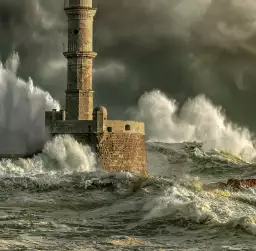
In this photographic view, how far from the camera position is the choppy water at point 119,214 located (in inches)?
964

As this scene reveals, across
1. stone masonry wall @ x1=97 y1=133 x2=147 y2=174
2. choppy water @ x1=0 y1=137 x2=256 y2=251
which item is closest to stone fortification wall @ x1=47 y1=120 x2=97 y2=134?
stone masonry wall @ x1=97 y1=133 x2=147 y2=174

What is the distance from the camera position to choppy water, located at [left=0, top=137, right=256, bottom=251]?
24489mm

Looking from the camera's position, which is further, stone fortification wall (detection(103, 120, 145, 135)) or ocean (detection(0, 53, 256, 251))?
stone fortification wall (detection(103, 120, 145, 135))

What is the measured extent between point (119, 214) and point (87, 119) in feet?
68.5

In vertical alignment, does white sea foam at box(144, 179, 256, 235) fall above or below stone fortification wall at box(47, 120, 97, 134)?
below

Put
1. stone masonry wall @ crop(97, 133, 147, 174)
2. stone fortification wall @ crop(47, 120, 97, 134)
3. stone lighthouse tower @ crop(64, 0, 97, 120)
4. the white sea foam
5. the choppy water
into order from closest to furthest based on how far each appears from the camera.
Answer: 1. the choppy water
2. the white sea foam
3. stone fortification wall @ crop(47, 120, 97, 134)
4. stone masonry wall @ crop(97, 133, 147, 174)
5. stone lighthouse tower @ crop(64, 0, 97, 120)

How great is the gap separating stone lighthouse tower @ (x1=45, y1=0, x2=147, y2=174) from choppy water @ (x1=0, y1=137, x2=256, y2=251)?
1002 centimetres

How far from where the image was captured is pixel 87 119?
A: 164 ft

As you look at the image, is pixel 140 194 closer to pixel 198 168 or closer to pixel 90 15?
pixel 90 15

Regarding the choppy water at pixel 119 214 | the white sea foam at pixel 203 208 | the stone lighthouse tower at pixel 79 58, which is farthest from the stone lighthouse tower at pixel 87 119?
the white sea foam at pixel 203 208

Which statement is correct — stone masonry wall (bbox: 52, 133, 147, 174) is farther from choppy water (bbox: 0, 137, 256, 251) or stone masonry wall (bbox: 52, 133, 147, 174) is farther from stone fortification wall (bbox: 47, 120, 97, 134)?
choppy water (bbox: 0, 137, 256, 251)

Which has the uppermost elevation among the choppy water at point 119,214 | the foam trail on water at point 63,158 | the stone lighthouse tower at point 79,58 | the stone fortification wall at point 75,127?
the stone lighthouse tower at point 79,58

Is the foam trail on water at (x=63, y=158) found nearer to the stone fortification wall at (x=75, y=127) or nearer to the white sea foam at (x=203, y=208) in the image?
the stone fortification wall at (x=75, y=127)

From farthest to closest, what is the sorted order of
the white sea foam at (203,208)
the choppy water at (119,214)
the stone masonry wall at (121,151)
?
the stone masonry wall at (121,151) → the white sea foam at (203,208) → the choppy water at (119,214)
